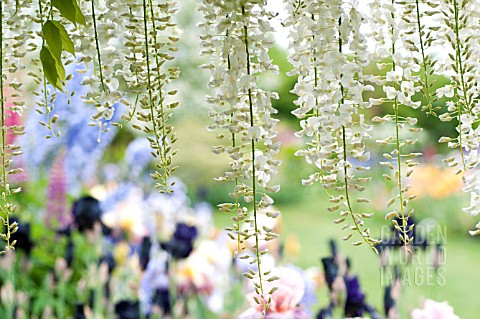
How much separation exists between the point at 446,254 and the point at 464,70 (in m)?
4.55

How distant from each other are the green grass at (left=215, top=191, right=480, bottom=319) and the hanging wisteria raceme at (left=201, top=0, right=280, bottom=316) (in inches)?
124

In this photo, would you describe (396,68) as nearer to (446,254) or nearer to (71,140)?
(71,140)

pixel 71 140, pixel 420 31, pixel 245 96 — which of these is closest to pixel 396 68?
pixel 420 31

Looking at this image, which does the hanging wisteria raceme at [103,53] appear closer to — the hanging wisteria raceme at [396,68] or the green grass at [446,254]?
the hanging wisteria raceme at [396,68]

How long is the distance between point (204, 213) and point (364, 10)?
164cm

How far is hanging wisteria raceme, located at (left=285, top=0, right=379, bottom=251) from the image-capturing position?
2.13ft

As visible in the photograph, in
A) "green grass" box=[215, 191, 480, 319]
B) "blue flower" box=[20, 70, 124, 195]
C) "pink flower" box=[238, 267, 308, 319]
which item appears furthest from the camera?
"green grass" box=[215, 191, 480, 319]

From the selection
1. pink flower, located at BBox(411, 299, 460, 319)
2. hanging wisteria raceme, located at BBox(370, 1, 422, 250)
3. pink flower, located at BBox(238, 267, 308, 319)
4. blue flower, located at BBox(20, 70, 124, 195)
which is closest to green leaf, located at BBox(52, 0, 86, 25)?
hanging wisteria raceme, located at BBox(370, 1, 422, 250)

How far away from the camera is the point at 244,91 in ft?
2.15

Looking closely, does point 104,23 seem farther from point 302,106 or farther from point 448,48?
point 448,48

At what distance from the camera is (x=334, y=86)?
69 cm

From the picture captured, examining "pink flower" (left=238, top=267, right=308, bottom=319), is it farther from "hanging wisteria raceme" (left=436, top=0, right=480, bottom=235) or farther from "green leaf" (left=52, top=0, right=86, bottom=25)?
"green leaf" (left=52, top=0, right=86, bottom=25)

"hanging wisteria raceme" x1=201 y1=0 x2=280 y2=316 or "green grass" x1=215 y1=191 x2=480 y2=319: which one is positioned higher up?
"hanging wisteria raceme" x1=201 y1=0 x2=280 y2=316

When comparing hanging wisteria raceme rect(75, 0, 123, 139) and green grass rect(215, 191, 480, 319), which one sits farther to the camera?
green grass rect(215, 191, 480, 319)
